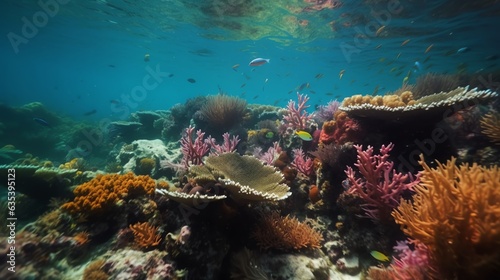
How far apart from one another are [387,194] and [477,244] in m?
1.59

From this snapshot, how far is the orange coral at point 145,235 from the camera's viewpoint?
3.61 metres

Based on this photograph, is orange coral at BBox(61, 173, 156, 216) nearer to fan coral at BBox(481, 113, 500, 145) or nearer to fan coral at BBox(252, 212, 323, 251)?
fan coral at BBox(252, 212, 323, 251)

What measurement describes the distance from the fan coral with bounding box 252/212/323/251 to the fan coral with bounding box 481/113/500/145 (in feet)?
10.5

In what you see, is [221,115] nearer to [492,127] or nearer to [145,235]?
[145,235]

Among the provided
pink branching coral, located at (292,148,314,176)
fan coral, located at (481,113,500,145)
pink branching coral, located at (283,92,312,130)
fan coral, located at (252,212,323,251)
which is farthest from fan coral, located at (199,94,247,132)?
fan coral, located at (481,113,500,145)

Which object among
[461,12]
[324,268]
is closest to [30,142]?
[324,268]

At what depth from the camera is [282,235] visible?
379 cm

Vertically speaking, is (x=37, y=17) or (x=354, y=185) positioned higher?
(x=354, y=185)

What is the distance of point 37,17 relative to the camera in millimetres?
27734

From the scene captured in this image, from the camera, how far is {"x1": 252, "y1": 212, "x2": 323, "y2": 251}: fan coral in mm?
3736

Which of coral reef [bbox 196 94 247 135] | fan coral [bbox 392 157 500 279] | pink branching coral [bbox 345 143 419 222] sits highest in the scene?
fan coral [bbox 392 157 500 279]

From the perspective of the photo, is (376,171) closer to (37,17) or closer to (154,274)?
(154,274)

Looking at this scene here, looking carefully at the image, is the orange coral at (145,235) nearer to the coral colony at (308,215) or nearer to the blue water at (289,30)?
the coral colony at (308,215)

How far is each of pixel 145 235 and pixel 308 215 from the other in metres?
2.95
